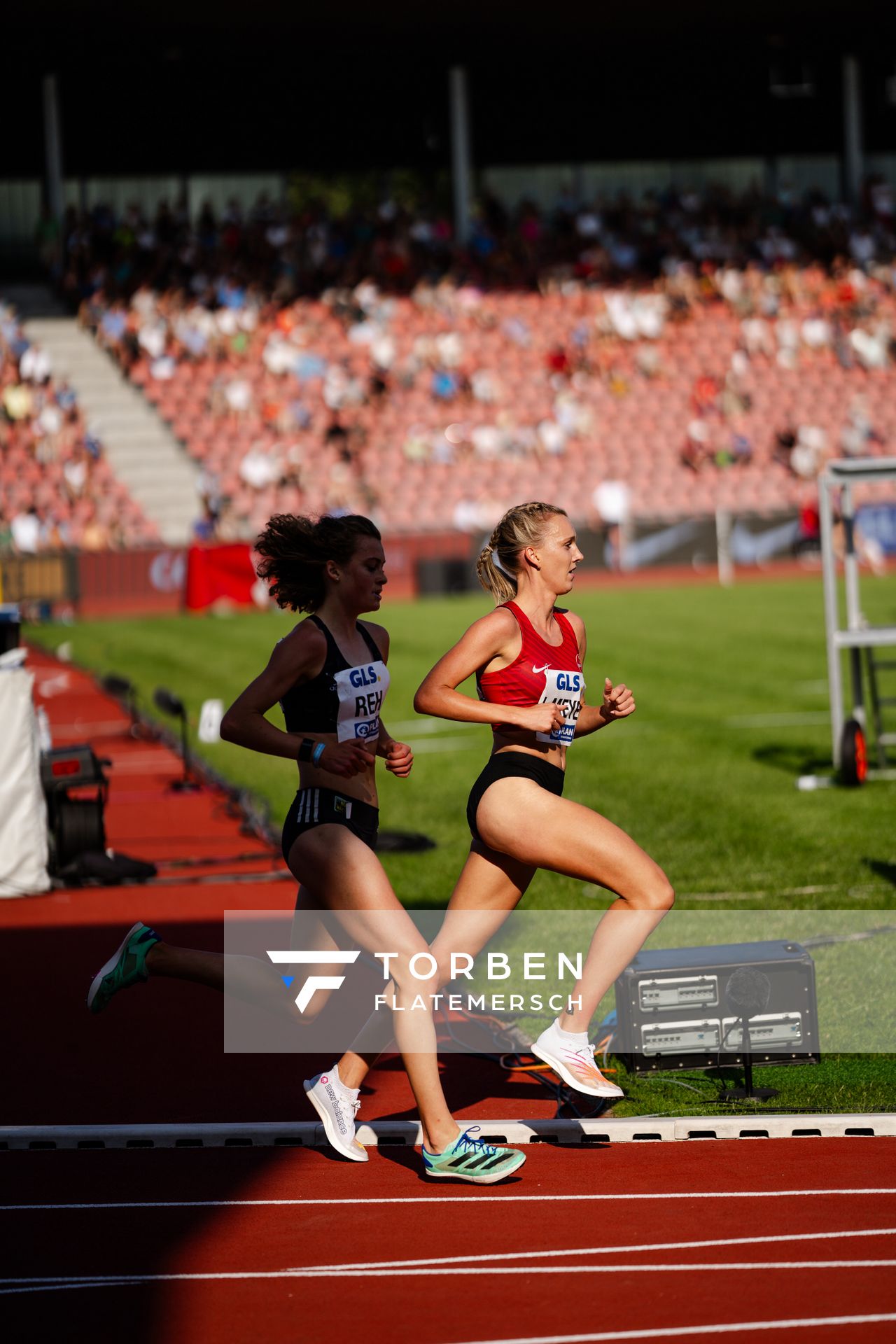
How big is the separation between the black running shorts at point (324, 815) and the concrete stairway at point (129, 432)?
98.0 ft

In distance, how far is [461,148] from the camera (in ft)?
139

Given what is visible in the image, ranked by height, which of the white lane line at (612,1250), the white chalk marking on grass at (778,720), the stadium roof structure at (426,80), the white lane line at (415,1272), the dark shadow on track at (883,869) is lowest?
the white chalk marking on grass at (778,720)

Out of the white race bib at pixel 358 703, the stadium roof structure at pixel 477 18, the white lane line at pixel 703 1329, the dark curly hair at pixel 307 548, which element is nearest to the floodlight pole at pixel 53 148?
the stadium roof structure at pixel 477 18

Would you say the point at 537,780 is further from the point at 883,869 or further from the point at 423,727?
the point at 423,727

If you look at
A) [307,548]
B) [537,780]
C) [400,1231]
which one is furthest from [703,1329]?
[307,548]

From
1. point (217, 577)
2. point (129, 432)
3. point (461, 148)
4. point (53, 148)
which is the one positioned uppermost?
point (53, 148)

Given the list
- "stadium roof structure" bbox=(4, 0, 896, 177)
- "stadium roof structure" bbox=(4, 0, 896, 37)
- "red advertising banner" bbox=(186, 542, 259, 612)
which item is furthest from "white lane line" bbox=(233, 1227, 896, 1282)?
"stadium roof structure" bbox=(4, 0, 896, 37)

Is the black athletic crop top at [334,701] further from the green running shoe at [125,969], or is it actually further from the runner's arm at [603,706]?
the green running shoe at [125,969]

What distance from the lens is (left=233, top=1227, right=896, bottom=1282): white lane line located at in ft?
14.6

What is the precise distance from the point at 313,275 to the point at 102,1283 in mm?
37831

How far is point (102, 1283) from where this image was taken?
14.4ft

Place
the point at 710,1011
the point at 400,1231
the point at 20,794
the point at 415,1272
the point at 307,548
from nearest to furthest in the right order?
the point at 415,1272
the point at 400,1231
the point at 307,548
the point at 710,1011
the point at 20,794

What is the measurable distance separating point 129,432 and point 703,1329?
34.3 meters

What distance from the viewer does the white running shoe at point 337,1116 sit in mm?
5307
